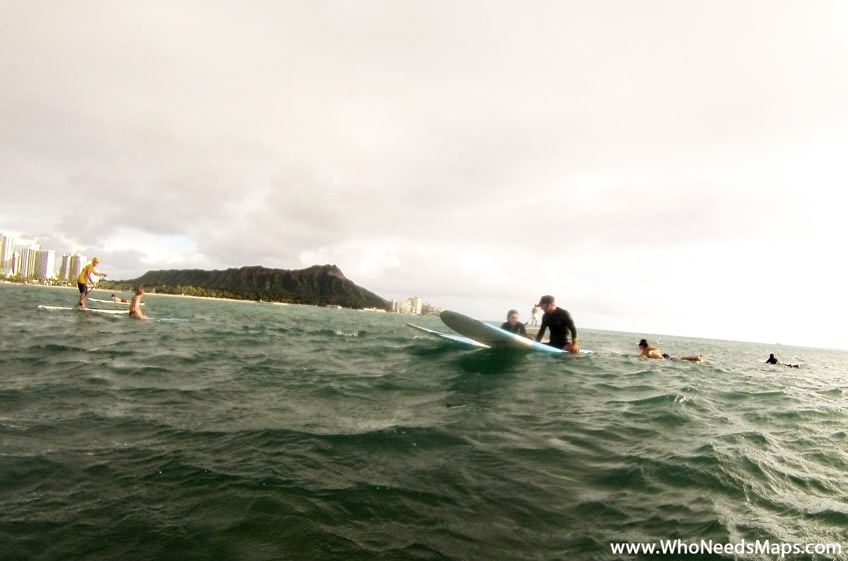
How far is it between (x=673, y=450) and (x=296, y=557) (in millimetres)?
5590

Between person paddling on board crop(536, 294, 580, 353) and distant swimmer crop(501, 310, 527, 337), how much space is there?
64 cm

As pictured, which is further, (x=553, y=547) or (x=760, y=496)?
(x=760, y=496)

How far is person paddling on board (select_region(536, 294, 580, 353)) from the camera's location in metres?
16.2

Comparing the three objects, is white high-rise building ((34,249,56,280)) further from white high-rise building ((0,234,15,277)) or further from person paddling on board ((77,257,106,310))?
person paddling on board ((77,257,106,310))

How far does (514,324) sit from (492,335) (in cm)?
163

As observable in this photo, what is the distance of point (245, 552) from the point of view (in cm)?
334

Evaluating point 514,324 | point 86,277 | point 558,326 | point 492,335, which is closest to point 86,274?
point 86,277

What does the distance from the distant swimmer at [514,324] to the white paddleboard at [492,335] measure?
2.75 feet

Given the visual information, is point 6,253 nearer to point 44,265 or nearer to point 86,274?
point 44,265

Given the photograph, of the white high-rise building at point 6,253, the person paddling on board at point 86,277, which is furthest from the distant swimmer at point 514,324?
the white high-rise building at point 6,253

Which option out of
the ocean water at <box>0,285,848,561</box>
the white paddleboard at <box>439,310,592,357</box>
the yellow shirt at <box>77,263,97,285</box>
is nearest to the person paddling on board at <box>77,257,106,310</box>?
the yellow shirt at <box>77,263,97,285</box>

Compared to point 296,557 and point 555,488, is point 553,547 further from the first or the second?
point 296,557

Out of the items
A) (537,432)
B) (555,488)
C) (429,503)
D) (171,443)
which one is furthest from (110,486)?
(537,432)

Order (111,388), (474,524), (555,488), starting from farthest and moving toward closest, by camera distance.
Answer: (111,388) < (555,488) < (474,524)
